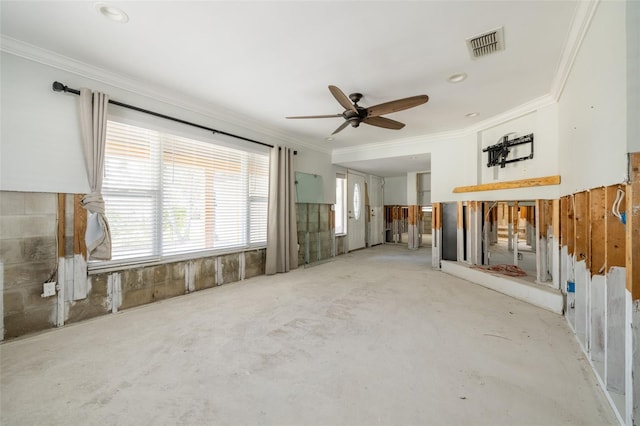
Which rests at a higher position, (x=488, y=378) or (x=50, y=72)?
(x=50, y=72)

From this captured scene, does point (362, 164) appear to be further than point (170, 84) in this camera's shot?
Yes

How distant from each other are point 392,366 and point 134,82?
4.13 meters

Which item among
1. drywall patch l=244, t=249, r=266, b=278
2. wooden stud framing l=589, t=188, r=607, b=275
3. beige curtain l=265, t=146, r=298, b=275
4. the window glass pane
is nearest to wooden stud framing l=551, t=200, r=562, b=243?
wooden stud framing l=589, t=188, r=607, b=275

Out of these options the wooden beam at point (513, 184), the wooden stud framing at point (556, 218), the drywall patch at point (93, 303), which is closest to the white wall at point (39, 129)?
the drywall patch at point (93, 303)

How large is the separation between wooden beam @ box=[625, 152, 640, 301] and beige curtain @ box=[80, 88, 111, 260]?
4187 millimetres

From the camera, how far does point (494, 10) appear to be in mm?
2025

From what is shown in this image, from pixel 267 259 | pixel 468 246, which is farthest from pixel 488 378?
pixel 267 259

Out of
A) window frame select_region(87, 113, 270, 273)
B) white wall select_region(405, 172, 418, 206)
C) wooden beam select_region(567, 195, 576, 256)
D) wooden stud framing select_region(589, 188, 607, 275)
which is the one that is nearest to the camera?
wooden stud framing select_region(589, 188, 607, 275)

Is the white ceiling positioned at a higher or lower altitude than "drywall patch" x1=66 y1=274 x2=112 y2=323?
higher

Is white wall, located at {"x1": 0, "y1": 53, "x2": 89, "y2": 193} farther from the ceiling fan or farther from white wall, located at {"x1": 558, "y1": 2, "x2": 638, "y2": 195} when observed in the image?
white wall, located at {"x1": 558, "y1": 2, "x2": 638, "y2": 195}

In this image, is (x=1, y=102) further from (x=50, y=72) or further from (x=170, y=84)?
(x=170, y=84)

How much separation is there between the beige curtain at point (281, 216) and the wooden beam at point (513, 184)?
3.25m

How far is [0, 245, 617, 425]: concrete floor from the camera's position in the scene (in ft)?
5.02

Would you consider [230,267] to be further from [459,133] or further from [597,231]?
[459,133]
